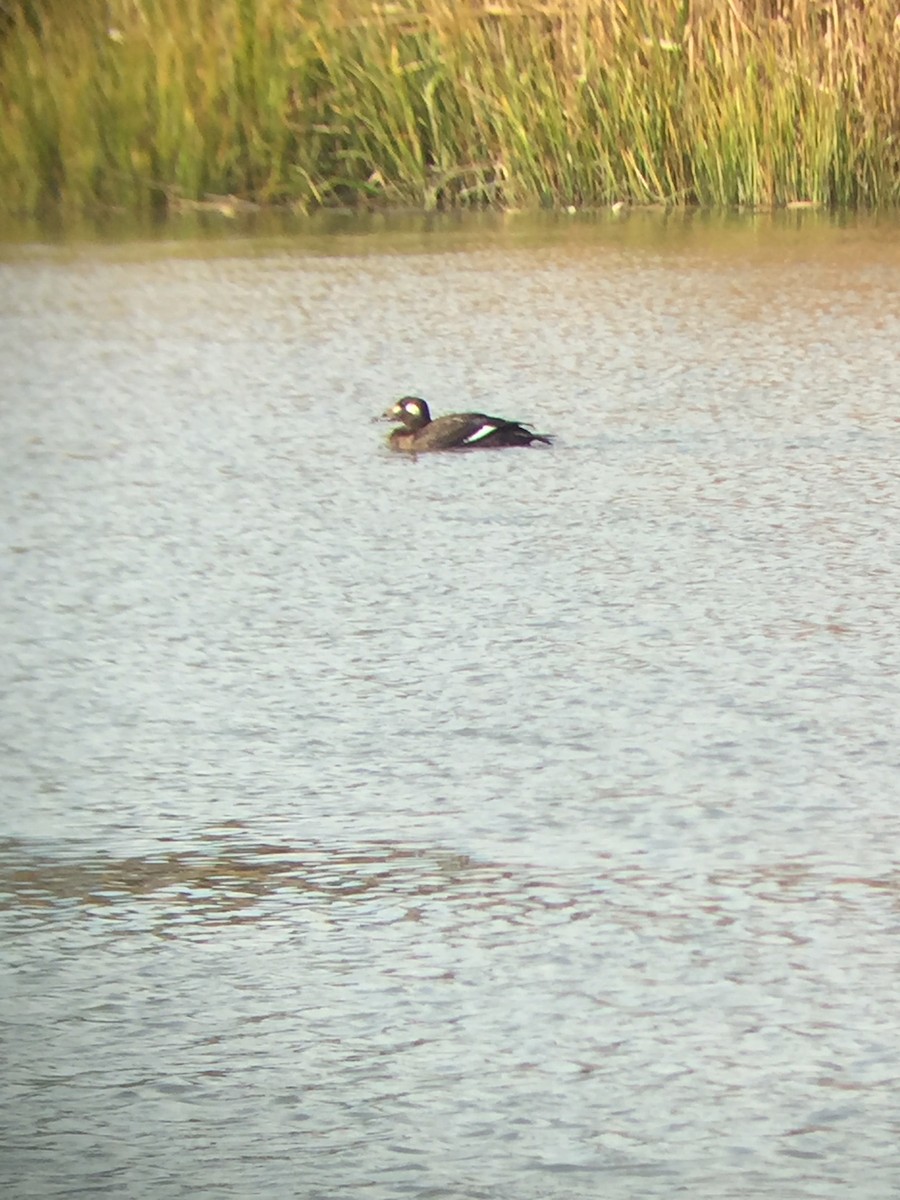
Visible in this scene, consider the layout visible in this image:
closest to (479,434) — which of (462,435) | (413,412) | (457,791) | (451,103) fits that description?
(462,435)

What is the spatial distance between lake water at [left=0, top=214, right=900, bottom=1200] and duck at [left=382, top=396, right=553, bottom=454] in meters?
0.03

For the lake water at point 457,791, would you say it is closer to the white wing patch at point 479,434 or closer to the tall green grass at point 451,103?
the white wing patch at point 479,434

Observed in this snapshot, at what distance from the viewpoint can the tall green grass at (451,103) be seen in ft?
31.6

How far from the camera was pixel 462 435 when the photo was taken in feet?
15.4

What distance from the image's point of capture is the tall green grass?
379 inches

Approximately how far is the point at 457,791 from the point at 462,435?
221 cm

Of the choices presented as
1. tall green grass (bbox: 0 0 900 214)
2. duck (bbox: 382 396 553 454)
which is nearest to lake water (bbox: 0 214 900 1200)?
duck (bbox: 382 396 553 454)

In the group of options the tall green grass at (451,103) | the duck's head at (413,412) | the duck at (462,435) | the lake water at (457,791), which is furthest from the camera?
the tall green grass at (451,103)

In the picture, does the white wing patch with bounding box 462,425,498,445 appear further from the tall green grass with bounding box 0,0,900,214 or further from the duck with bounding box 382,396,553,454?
the tall green grass with bounding box 0,0,900,214

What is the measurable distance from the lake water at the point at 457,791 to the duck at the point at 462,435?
0.03m

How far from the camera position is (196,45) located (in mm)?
10922

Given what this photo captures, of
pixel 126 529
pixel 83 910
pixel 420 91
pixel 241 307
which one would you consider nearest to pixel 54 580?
pixel 126 529

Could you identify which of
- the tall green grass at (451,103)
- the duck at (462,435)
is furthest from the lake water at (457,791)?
the tall green grass at (451,103)

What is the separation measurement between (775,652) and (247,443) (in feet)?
6.42
